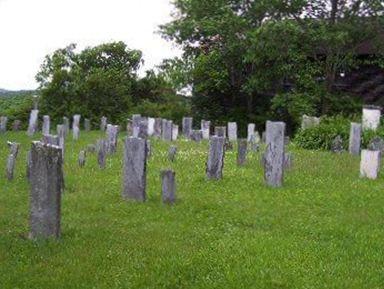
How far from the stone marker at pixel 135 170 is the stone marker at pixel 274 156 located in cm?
297

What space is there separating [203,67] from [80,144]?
13.3 m

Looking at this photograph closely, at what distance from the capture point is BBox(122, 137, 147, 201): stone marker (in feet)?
38.1

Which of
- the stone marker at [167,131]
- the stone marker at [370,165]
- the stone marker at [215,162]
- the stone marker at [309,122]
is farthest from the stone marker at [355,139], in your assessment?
the stone marker at [215,162]

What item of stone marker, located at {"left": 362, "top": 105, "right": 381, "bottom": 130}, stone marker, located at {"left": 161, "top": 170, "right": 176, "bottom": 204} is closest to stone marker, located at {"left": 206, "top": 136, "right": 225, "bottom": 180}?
stone marker, located at {"left": 161, "top": 170, "right": 176, "bottom": 204}

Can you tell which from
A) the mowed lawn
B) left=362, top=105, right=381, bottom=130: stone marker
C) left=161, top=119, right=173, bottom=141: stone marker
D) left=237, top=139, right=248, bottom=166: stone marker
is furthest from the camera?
left=161, top=119, right=173, bottom=141: stone marker

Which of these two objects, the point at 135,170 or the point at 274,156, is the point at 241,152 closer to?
the point at 274,156

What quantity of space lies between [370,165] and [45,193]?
28.2 ft

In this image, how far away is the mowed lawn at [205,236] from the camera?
23.9ft

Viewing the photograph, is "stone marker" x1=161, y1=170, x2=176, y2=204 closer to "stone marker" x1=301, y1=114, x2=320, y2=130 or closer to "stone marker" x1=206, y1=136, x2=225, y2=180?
"stone marker" x1=206, y1=136, x2=225, y2=180

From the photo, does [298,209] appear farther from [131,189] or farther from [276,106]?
[276,106]

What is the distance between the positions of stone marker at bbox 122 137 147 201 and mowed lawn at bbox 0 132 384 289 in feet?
1.04

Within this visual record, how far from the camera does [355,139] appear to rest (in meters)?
20.8

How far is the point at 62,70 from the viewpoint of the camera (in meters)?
38.7

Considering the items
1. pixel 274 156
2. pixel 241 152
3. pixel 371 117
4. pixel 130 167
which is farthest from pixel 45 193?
pixel 371 117
